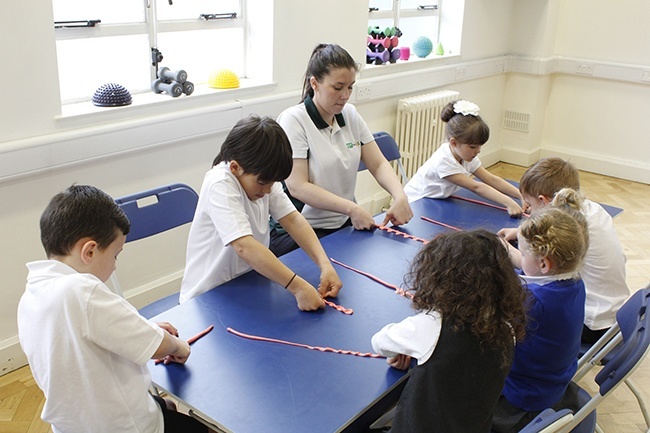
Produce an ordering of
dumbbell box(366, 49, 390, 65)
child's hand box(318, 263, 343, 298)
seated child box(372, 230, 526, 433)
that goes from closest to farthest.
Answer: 1. seated child box(372, 230, 526, 433)
2. child's hand box(318, 263, 343, 298)
3. dumbbell box(366, 49, 390, 65)

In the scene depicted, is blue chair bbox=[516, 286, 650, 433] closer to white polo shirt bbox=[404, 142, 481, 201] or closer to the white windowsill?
white polo shirt bbox=[404, 142, 481, 201]

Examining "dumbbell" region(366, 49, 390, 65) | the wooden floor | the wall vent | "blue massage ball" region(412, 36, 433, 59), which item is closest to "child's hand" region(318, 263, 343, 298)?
the wooden floor

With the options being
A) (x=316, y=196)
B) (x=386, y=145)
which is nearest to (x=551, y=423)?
(x=316, y=196)

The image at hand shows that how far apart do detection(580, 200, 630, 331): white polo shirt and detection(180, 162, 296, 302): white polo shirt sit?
3.46ft

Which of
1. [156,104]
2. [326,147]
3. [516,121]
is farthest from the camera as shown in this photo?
[516,121]

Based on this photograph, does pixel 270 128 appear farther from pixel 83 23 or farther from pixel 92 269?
pixel 83 23

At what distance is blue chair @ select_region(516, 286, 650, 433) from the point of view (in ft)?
5.51

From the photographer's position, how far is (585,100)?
5840mm

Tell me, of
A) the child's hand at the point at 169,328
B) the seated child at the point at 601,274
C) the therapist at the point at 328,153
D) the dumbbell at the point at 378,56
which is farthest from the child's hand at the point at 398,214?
the dumbbell at the point at 378,56

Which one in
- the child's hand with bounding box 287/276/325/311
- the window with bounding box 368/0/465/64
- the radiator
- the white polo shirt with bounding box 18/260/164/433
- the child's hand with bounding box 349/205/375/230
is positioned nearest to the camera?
the white polo shirt with bounding box 18/260/164/433

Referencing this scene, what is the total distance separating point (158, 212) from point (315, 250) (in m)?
0.64

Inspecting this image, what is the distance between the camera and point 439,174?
9.61 feet

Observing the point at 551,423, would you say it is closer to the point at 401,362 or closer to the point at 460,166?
the point at 401,362

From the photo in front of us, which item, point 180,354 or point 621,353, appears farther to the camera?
point 621,353
